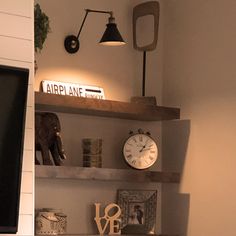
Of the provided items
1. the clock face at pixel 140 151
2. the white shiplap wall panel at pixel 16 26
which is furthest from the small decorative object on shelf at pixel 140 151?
the white shiplap wall panel at pixel 16 26

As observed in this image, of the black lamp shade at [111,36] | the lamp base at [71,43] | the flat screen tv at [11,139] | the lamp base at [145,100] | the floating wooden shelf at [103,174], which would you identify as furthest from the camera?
the lamp base at [145,100]

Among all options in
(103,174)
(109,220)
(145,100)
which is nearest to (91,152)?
(103,174)

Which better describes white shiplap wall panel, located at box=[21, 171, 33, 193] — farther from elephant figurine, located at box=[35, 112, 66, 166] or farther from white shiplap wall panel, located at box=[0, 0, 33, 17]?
white shiplap wall panel, located at box=[0, 0, 33, 17]

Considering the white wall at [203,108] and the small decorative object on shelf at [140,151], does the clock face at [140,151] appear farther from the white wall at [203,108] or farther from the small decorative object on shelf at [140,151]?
the white wall at [203,108]

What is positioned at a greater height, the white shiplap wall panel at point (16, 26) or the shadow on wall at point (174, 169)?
the white shiplap wall panel at point (16, 26)

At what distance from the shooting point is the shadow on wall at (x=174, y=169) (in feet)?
13.7

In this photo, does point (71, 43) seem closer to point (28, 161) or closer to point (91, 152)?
point (91, 152)

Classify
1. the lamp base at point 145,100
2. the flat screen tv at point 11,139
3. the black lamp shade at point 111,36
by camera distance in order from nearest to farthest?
1. the flat screen tv at point 11,139
2. the black lamp shade at point 111,36
3. the lamp base at point 145,100

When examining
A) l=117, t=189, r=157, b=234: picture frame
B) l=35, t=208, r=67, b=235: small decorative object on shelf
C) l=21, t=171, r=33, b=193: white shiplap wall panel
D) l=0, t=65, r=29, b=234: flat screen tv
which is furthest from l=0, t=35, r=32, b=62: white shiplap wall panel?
l=117, t=189, r=157, b=234: picture frame

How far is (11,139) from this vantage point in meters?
3.01

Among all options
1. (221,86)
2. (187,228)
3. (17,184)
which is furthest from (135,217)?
(17,184)

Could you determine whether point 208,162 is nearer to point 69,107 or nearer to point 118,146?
point 118,146

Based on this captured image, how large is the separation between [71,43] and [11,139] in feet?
3.93

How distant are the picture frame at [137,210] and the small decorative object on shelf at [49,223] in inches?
19.1
